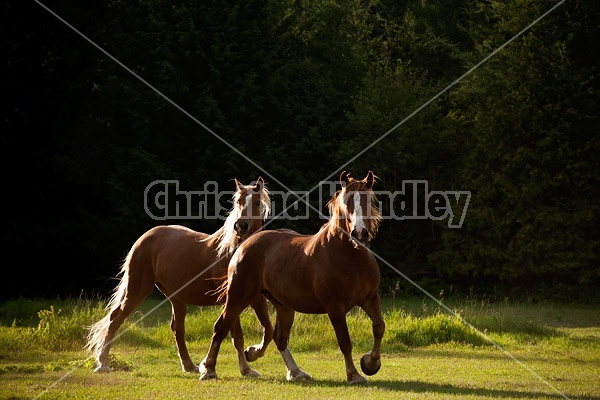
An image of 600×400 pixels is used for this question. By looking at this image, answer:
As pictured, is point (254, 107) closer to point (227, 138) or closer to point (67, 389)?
point (227, 138)

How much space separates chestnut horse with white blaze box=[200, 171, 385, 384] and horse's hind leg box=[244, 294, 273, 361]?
164mm

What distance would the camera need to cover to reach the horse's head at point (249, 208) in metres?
9.59

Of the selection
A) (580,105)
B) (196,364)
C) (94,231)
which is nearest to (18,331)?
(196,364)

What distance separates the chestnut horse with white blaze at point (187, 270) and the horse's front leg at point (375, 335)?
4.90 ft

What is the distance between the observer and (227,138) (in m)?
23.5

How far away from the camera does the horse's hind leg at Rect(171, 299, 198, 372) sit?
989cm

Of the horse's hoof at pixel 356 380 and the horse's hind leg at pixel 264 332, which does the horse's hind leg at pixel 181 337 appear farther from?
the horse's hoof at pixel 356 380

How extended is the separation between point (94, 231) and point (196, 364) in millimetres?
13491

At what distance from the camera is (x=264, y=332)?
30.8 feet

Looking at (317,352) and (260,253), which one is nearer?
(260,253)

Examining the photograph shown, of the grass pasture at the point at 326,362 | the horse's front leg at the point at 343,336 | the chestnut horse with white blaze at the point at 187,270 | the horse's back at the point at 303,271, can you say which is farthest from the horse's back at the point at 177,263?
the horse's front leg at the point at 343,336

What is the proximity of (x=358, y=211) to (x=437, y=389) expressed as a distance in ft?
7.01

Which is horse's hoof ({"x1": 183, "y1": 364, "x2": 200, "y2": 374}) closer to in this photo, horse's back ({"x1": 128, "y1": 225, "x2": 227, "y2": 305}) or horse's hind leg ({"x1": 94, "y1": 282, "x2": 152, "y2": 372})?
horse's back ({"x1": 128, "y1": 225, "x2": 227, "y2": 305})

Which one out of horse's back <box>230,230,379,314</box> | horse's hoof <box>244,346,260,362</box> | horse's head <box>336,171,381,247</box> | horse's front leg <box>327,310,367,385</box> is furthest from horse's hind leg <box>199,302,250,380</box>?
horse's head <box>336,171,381,247</box>
